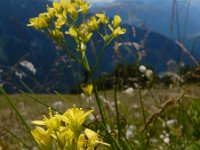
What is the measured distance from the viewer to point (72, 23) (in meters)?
2.16

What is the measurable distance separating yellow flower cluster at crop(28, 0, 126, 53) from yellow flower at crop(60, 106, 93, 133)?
820 mm

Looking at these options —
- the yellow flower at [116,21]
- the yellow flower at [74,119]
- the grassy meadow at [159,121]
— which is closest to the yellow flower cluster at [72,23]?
the yellow flower at [116,21]

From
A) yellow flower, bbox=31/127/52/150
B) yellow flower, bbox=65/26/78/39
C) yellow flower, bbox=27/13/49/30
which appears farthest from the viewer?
yellow flower, bbox=27/13/49/30

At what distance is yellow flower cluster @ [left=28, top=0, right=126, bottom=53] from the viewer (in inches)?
79.6

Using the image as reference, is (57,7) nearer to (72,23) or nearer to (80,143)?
(72,23)

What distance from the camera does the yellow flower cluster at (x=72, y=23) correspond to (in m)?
2.02

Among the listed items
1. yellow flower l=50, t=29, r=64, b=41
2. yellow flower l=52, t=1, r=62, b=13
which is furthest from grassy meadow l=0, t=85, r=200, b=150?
yellow flower l=52, t=1, r=62, b=13

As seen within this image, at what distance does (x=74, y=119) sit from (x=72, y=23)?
3.48 feet

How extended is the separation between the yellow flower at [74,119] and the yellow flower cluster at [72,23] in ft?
2.69

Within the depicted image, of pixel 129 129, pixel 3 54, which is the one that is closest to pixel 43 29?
pixel 129 129

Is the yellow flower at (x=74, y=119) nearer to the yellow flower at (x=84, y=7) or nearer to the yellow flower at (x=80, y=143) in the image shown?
the yellow flower at (x=80, y=143)

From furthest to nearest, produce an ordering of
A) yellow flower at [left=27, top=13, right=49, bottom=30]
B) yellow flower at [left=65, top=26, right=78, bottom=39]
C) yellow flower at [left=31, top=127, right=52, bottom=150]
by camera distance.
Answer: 1. yellow flower at [left=27, top=13, right=49, bottom=30]
2. yellow flower at [left=65, top=26, right=78, bottom=39]
3. yellow flower at [left=31, top=127, right=52, bottom=150]

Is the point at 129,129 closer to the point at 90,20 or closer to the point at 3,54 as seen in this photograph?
the point at 90,20

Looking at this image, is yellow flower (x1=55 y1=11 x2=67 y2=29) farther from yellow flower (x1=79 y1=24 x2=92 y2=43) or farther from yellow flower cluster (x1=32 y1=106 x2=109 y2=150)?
yellow flower cluster (x1=32 y1=106 x2=109 y2=150)
